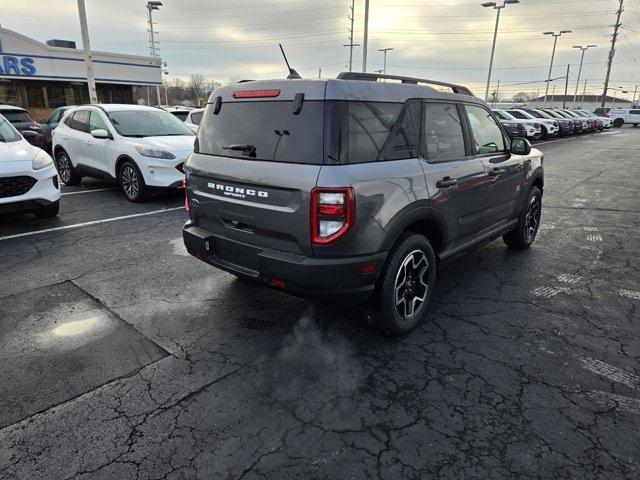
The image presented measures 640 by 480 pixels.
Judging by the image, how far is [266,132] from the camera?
331 cm

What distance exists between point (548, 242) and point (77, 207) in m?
7.76

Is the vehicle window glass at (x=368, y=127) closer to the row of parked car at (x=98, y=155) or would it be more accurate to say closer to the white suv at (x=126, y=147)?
the row of parked car at (x=98, y=155)

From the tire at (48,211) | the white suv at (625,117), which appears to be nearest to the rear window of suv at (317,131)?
the tire at (48,211)

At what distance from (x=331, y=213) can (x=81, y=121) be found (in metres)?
8.83

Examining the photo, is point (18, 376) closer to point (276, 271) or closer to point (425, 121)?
point (276, 271)

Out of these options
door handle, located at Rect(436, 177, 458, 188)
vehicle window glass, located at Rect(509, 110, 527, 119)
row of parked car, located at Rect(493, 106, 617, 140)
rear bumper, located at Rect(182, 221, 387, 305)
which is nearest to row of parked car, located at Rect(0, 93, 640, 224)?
door handle, located at Rect(436, 177, 458, 188)

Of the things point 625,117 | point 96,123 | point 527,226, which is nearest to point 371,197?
point 527,226

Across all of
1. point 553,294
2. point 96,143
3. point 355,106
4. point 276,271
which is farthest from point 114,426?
point 96,143

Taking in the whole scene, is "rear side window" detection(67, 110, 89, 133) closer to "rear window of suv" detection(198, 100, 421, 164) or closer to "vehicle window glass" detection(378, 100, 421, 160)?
"rear window of suv" detection(198, 100, 421, 164)

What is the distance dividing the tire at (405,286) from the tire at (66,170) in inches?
354

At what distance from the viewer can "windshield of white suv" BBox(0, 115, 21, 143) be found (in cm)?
701

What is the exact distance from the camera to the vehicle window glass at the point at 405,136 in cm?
334

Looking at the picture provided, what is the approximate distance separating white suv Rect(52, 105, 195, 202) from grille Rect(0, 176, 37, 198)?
2.01 metres

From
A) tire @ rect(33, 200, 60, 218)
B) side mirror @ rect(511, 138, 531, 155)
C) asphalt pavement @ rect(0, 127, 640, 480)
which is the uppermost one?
side mirror @ rect(511, 138, 531, 155)
